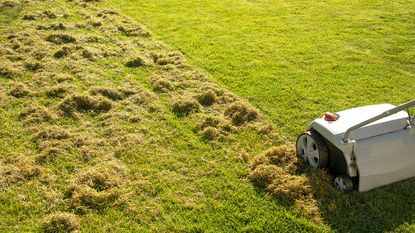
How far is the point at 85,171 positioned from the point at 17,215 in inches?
42.6

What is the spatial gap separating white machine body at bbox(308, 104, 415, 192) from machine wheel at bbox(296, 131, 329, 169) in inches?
4.7

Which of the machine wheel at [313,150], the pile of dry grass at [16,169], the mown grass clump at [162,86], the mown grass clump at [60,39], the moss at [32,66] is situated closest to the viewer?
the machine wheel at [313,150]

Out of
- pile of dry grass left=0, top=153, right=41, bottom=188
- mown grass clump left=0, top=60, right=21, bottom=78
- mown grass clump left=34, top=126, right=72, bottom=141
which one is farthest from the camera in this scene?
mown grass clump left=0, top=60, right=21, bottom=78

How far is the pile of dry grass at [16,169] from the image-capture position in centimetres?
625

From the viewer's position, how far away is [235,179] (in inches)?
250

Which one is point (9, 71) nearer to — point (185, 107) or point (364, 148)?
point (185, 107)

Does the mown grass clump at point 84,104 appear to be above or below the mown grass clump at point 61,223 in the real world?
above

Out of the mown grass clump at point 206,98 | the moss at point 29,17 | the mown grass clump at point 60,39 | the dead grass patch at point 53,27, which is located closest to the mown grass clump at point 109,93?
the mown grass clump at point 206,98

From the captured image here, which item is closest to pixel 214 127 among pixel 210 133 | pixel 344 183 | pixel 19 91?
pixel 210 133

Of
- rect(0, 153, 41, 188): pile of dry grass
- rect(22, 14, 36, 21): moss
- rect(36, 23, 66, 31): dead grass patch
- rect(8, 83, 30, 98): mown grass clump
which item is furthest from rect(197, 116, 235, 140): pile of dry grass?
rect(22, 14, 36, 21): moss

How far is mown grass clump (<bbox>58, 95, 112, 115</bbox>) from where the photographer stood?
322 inches

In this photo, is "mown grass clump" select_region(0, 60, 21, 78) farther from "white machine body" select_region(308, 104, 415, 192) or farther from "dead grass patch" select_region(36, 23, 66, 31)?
"white machine body" select_region(308, 104, 415, 192)

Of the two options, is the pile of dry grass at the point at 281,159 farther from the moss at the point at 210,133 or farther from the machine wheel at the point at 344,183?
the moss at the point at 210,133

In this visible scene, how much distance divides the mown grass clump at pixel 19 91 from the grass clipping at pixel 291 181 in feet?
15.6
